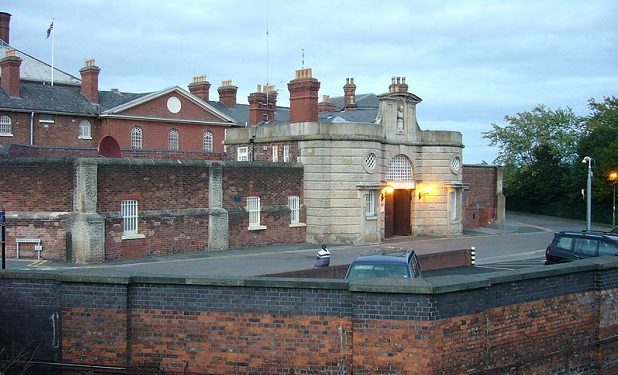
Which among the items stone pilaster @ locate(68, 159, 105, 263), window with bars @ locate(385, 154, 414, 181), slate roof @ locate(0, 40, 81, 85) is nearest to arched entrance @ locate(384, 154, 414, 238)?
window with bars @ locate(385, 154, 414, 181)

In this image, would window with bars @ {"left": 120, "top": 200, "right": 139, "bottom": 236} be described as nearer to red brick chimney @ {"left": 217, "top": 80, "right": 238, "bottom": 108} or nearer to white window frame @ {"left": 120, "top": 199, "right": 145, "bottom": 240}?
white window frame @ {"left": 120, "top": 199, "right": 145, "bottom": 240}

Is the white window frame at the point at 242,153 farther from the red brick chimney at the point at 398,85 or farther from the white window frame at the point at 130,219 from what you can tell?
the white window frame at the point at 130,219

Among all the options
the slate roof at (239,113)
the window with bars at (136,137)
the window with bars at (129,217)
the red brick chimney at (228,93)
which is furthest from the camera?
the red brick chimney at (228,93)

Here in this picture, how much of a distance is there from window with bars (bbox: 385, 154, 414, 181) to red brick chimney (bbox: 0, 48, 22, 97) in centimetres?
2314

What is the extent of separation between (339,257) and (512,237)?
1669 centimetres

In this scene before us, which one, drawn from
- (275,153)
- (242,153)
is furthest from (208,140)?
(275,153)

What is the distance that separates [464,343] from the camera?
38.5ft

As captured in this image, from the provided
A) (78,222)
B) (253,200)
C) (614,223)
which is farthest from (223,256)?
(614,223)

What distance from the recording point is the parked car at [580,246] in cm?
2297

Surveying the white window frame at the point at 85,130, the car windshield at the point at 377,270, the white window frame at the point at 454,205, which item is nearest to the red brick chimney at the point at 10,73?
the white window frame at the point at 85,130

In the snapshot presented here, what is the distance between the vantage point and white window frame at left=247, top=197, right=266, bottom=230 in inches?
1341

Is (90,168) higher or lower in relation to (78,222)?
higher

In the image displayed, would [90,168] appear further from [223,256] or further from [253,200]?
[253,200]

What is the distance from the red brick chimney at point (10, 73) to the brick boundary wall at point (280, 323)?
34.4 meters
